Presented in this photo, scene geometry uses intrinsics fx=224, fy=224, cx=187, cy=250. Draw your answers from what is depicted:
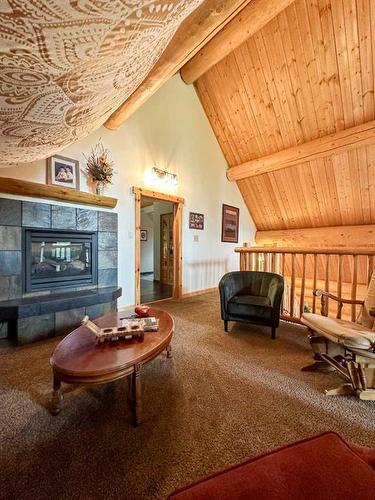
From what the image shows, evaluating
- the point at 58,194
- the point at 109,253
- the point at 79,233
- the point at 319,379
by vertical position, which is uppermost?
the point at 58,194

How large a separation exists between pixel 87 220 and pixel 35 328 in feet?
4.82

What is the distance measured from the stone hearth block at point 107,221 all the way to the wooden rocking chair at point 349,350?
2.79m

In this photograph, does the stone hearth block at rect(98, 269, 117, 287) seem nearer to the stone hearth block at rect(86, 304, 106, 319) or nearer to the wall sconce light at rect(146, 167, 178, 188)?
the stone hearth block at rect(86, 304, 106, 319)

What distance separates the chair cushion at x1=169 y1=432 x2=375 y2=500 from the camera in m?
0.49

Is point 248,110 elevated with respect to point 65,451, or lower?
elevated

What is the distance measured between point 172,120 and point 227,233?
276cm

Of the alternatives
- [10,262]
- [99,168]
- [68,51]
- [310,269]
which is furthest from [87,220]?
[310,269]

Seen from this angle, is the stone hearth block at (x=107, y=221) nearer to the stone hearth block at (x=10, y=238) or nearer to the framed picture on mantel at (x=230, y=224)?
the stone hearth block at (x=10, y=238)

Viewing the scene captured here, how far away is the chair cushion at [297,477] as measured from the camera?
49cm

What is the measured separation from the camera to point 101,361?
127 cm

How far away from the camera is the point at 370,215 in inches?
177

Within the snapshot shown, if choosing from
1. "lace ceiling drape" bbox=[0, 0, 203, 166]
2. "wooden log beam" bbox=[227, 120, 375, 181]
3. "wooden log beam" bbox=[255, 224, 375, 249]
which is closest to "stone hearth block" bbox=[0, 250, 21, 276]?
"lace ceiling drape" bbox=[0, 0, 203, 166]

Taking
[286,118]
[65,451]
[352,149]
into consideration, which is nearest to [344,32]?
[286,118]

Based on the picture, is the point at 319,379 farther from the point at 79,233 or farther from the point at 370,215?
the point at 370,215
